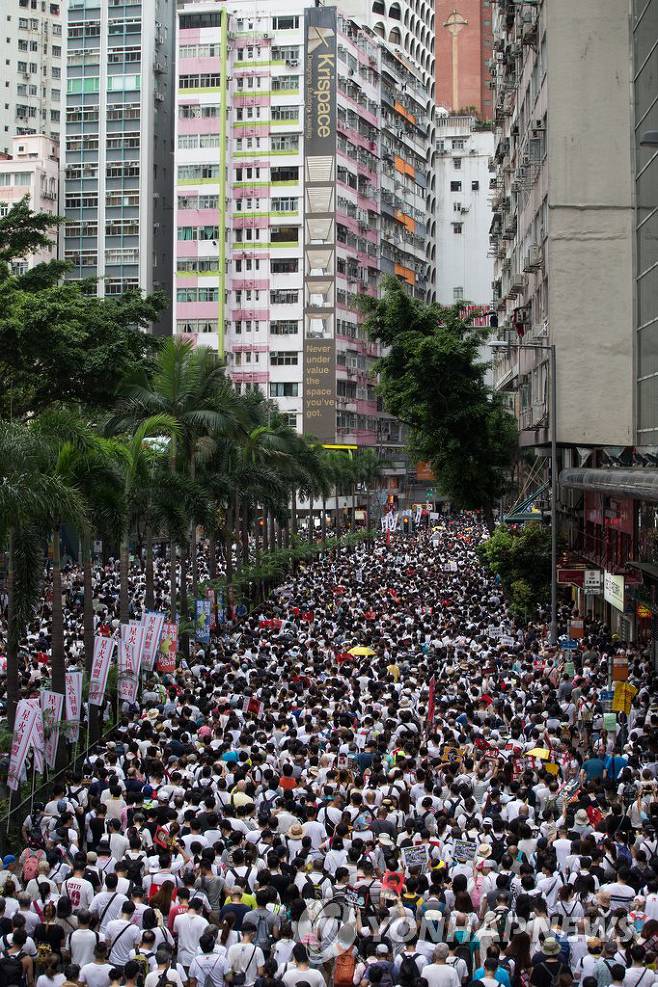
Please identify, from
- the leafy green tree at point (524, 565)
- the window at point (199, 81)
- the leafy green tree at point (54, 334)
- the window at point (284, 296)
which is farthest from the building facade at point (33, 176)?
the leafy green tree at point (524, 565)

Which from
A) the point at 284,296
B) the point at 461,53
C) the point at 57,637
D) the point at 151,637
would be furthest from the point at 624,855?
the point at 461,53

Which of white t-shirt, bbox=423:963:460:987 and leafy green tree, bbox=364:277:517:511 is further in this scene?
leafy green tree, bbox=364:277:517:511

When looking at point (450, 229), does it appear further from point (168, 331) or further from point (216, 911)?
point (216, 911)

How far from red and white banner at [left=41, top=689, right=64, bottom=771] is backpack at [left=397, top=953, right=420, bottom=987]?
9036 mm

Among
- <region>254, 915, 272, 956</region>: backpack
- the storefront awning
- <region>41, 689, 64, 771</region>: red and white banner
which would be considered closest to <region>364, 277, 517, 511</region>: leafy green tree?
the storefront awning

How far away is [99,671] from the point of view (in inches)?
819

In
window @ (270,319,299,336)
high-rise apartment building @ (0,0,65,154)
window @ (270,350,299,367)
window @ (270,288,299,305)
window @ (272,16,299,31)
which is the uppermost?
high-rise apartment building @ (0,0,65,154)

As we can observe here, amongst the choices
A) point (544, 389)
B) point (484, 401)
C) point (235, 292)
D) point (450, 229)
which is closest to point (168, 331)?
point (235, 292)

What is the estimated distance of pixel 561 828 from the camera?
13.1m

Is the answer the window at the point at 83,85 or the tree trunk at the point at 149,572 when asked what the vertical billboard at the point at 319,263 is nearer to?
the window at the point at 83,85

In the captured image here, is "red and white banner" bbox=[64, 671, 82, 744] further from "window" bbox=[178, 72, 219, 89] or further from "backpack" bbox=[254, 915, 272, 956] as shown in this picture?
"window" bbox=[178, 72, 219, 89]

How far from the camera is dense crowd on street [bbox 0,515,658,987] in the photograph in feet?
32.9

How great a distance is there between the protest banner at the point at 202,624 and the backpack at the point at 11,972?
20.2 m

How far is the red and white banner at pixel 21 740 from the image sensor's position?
1612cm
